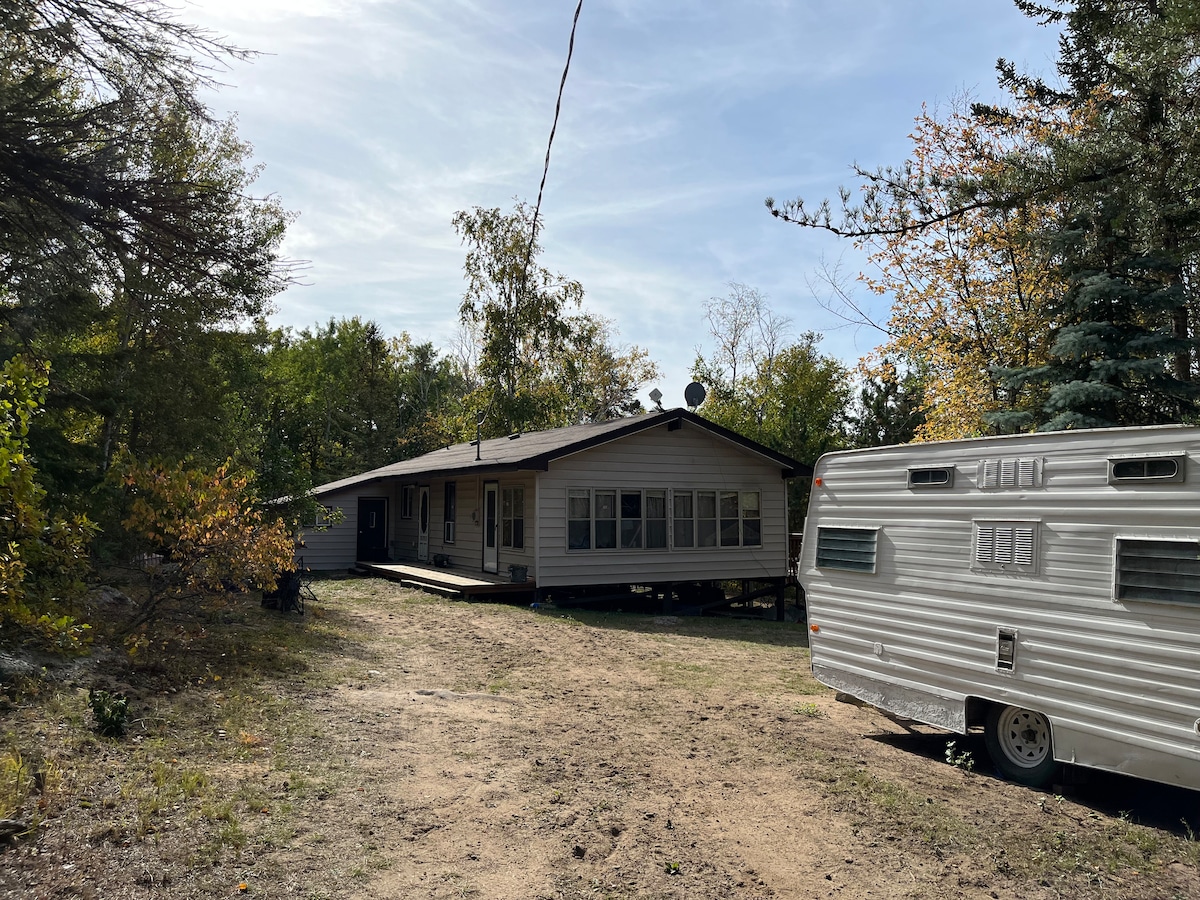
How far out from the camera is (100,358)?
11914 millimetres

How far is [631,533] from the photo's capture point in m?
18.1

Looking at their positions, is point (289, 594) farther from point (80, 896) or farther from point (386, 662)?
point (80, 896)

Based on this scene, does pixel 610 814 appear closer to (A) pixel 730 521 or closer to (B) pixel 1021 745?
(B) pixel 1021 745

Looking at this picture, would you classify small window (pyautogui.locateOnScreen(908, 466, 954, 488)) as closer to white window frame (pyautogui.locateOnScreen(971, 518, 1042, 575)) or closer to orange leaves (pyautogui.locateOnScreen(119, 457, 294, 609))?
white window frame (pyautogui.locateOnScreen(971, 518, 1042, 575))

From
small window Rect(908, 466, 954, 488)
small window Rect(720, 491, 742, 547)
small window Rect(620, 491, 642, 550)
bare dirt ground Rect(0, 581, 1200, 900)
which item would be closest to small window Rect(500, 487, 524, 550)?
small window Rect(620, 491, 642, 550)

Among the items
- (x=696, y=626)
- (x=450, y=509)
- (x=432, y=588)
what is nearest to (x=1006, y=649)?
(x=696, y=626)

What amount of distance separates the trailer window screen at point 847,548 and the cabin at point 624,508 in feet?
27.0

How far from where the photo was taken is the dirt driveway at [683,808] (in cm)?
462

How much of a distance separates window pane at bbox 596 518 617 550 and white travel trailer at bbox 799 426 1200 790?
9120 mm

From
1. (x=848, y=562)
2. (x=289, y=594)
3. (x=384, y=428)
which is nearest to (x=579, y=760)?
(x=848, y=562)

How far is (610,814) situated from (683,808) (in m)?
0.53

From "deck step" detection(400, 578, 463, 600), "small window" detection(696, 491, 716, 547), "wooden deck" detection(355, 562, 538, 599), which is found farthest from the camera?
"small window" detection(696, 491, 716, 547)

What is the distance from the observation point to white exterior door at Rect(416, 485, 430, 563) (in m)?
23.2

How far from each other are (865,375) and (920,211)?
18.2 meters
